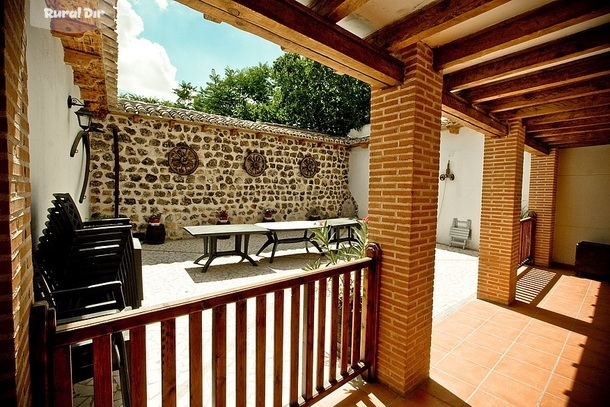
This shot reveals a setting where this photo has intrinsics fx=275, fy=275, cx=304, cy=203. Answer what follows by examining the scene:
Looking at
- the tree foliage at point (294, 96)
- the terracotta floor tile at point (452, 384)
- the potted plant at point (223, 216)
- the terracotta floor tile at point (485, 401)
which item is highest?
the tree foliage at point (294, 96)

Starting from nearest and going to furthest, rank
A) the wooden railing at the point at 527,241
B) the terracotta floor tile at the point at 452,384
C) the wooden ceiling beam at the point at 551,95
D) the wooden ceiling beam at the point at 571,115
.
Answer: the terracotta floor tile at the point at 452,384 → the wooden ceiling beam at the point at 551,95 → the wooden ceiling beam at the point at 571,115 → the wooden railing at the point at 527,241

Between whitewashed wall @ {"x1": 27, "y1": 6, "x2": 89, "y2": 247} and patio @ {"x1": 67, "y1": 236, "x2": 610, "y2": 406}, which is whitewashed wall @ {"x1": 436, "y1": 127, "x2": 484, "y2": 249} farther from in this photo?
whitewashed wall @ {"x1": 27, "y1": 6, "x2": 89, "y2": 247}

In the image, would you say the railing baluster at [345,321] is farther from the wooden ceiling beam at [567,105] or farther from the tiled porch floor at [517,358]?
the wooden ceiling beam at [567,105]

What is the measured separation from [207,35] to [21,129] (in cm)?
1668

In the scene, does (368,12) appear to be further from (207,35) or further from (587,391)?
(207,35)

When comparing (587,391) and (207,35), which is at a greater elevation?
(207,35)

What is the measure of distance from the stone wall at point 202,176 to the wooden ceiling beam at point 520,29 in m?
6.92

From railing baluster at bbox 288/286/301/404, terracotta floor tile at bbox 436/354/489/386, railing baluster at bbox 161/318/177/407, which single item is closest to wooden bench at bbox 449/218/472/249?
terracotta floor tile at bbox 436/354/489/386

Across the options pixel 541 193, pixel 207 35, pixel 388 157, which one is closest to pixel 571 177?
pixel 541 193

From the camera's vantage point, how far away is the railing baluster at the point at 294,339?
178cm

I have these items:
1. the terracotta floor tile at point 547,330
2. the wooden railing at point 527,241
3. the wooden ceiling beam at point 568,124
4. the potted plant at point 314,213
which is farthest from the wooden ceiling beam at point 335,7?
the potted plant at point 314,213

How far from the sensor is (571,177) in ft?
19.7

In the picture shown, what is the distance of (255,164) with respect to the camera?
28.8 feet

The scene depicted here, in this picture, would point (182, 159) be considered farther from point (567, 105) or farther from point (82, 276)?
point (567, 105)
